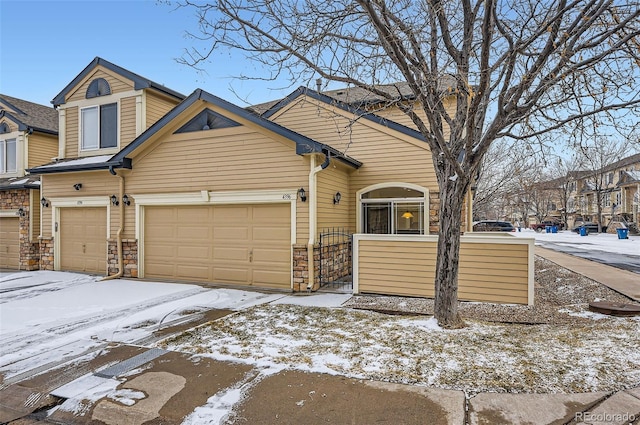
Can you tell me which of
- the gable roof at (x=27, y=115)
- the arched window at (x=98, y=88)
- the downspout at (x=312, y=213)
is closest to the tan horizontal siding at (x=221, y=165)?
the downspout at (x=312, y=213)

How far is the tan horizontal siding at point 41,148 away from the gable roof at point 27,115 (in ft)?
1.08

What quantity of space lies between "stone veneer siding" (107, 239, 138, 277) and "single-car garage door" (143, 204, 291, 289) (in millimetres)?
324

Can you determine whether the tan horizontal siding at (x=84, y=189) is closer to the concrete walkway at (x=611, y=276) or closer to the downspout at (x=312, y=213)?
the downspout at (x=312, y=213)

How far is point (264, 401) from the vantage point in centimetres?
347

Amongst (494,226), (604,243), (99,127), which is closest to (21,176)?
(99,127)

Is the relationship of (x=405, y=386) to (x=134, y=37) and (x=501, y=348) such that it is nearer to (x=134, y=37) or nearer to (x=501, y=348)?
(x=501, y=348)

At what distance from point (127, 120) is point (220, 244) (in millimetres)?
5959

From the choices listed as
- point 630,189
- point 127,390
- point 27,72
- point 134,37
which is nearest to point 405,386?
point 127,390

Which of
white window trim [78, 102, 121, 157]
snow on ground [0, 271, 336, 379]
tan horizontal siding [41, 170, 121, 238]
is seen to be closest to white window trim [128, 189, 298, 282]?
tan horizontal siding [41, 170, 121, 238]

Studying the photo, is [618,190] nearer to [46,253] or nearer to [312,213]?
[312,213]

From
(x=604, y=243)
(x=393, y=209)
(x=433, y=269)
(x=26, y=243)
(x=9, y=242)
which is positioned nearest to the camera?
(x=433, y=269)

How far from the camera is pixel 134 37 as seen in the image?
9922 mm

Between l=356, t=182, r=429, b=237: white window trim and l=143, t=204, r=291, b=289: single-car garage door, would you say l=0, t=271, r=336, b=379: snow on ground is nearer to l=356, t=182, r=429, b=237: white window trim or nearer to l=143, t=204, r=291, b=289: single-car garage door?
l=143, t=204, r=291, b=289: single-car garage door

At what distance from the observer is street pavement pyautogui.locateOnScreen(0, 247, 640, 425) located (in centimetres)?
315
